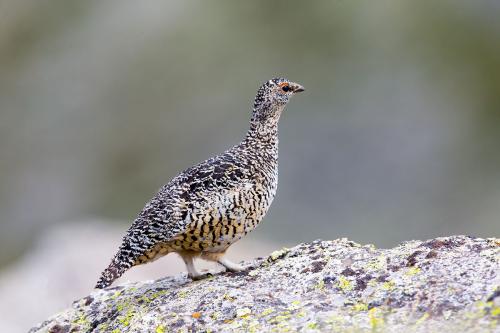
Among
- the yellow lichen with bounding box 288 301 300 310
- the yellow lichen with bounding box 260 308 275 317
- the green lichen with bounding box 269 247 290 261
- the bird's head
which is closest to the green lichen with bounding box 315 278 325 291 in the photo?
the yellow lichen with bounding box 288 301 300 310

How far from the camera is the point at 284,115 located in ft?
137

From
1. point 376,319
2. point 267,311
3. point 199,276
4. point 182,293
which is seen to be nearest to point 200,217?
point 199,276

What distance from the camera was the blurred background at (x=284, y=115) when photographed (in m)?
37.4

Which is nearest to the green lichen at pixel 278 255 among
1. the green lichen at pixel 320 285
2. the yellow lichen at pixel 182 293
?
A: the yellow lichen at pixel 182 293

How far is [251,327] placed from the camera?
7051 mm

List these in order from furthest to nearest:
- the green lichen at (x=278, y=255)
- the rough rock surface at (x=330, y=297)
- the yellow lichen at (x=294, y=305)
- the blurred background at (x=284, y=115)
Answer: the blurred background at (x=284, y=115) → the green lichen at (x=278, y=255) → the yellow lichen at (x=294, y=305) → the rough rock surface at (x=330, y=297)

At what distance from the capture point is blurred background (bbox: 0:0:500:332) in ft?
123

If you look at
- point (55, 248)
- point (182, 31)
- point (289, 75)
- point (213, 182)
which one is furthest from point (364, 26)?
point (213, 182)

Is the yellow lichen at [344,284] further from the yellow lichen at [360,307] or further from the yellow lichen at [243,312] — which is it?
the yellow lichen at [243,312]

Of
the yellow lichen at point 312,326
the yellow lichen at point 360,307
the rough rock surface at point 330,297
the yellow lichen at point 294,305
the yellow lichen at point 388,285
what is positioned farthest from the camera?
the yellow lichen at point 294,305

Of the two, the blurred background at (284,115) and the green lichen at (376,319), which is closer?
the green lichen at (376,319)

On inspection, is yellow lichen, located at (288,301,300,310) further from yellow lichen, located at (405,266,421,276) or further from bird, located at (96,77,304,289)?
bird, located at (96,77,304,289)

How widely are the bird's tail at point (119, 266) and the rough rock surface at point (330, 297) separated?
0.16m

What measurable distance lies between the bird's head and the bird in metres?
1.16
